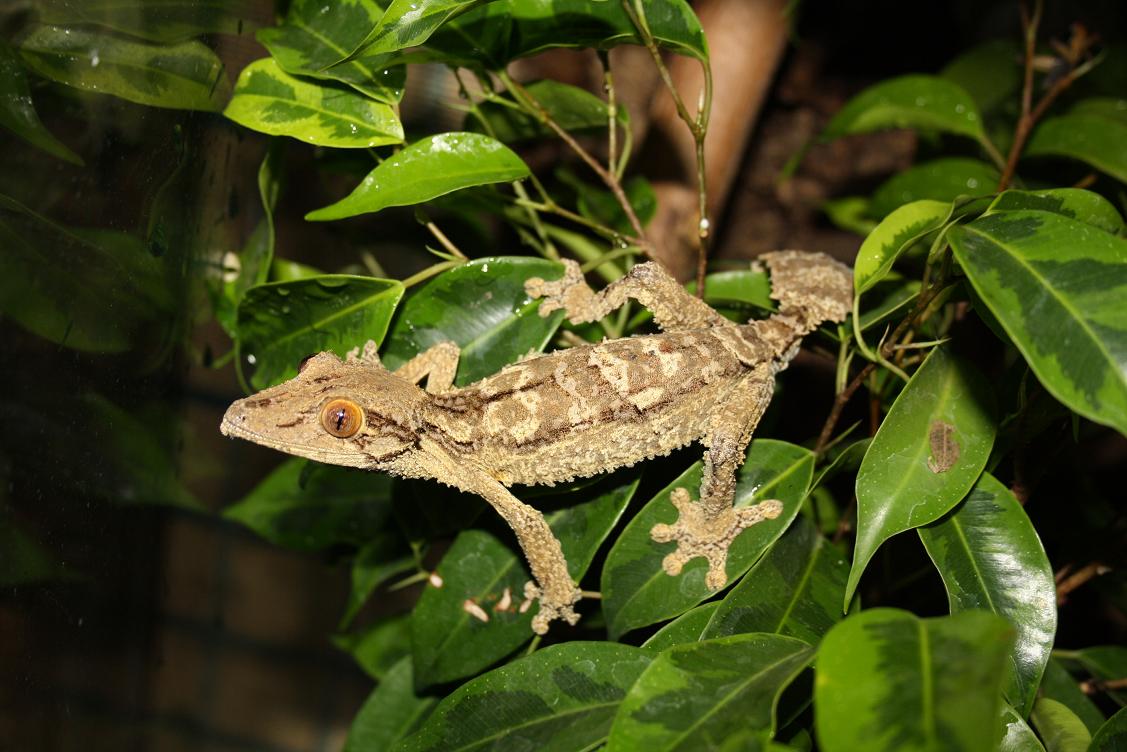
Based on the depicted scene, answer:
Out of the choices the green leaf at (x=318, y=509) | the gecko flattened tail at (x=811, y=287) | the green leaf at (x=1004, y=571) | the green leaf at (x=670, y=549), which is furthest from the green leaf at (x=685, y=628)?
the green leaf at (x=318, y=509)

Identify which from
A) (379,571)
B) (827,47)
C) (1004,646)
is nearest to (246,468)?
(379,571)

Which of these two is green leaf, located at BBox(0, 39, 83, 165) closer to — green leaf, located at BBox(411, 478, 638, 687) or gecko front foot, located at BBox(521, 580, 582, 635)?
green leaf, located at BBox(411, 478, 638, 687)

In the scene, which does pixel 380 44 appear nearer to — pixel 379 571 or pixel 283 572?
pixel 379 571

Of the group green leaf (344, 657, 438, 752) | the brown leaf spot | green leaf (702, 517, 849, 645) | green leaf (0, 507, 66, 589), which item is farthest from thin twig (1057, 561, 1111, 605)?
green leaf (0, 507, 66, 589)

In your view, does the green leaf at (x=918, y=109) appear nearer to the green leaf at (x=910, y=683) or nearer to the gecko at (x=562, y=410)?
the gecko at (x=562, y=410)

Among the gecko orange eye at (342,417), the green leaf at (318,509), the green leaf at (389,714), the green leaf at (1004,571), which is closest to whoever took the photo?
the green leaf at (1004,571)

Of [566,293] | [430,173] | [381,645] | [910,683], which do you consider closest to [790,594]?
[910,683]

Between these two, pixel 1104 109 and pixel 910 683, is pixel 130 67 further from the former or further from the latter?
pixel 1104 109
